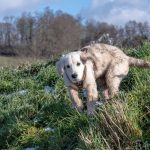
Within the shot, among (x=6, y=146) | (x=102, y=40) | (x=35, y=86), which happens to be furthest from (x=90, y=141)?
(x=102, y=40)

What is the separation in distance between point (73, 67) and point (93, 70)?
0.41 metres

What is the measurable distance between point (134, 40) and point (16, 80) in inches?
192

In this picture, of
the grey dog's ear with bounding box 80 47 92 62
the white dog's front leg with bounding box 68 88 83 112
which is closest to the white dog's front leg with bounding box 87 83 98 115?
the white dog's front leg with bounding box 68 88 83 112

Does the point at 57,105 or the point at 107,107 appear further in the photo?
the point at 57,105

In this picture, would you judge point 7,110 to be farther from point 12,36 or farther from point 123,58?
point 12,36

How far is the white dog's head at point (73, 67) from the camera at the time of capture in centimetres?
700

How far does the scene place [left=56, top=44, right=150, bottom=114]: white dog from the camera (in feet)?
23.2

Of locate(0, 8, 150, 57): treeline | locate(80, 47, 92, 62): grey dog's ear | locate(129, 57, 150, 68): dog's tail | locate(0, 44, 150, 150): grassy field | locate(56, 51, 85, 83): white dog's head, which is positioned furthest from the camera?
locate(0, 8, 150, 57): treeline

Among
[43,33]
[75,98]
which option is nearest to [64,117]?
[75,98]

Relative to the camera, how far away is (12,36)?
1368 inches

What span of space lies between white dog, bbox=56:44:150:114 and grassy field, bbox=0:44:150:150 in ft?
0.84

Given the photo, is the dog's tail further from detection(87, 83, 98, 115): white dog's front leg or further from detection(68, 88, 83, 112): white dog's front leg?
detection(68, 88, 83, 112): white dog's front leg

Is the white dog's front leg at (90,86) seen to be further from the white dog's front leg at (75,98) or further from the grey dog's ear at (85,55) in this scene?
the white dog's front leg at (75,98)

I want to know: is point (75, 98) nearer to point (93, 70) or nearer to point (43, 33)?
point (93, 70)
